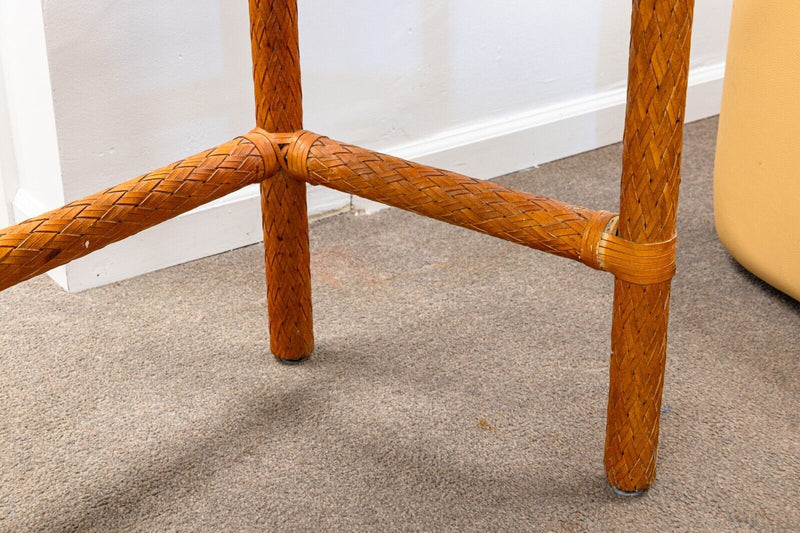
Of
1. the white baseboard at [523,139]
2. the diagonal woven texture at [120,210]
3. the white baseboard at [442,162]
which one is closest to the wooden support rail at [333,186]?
the diagonal woven texture at [120,210]

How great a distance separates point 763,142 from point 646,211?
409mm

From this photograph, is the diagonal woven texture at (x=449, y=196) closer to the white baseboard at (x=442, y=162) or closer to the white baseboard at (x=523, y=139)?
the white baseboard at (x=442, y=162)

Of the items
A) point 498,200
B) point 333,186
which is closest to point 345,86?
point 333,186

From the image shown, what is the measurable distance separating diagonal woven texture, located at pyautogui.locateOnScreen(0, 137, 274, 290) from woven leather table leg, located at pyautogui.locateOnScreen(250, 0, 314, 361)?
44mm

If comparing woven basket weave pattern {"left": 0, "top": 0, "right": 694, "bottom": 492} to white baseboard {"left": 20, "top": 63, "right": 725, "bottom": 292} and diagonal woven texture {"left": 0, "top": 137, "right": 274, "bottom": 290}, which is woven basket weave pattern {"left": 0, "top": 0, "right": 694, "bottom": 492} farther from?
white baseboard {"left": 20, "top": 63, "right": 725, "bottom": 292}

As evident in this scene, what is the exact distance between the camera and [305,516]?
0.77 metres

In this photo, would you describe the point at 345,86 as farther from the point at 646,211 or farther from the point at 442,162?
the point at 646,211

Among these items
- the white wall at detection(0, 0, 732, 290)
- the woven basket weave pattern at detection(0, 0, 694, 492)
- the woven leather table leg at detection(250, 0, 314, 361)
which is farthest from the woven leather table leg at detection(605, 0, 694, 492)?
the white wall at detection(0, 0, 732, 290)

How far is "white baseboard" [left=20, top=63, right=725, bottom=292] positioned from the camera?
1152mm

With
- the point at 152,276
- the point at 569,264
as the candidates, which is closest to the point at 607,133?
the point at 569,264

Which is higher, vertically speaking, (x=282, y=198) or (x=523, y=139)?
(x=282, y=198)

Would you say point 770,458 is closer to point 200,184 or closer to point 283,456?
point 283,456

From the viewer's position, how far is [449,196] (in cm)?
79

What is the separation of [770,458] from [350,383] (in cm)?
39
